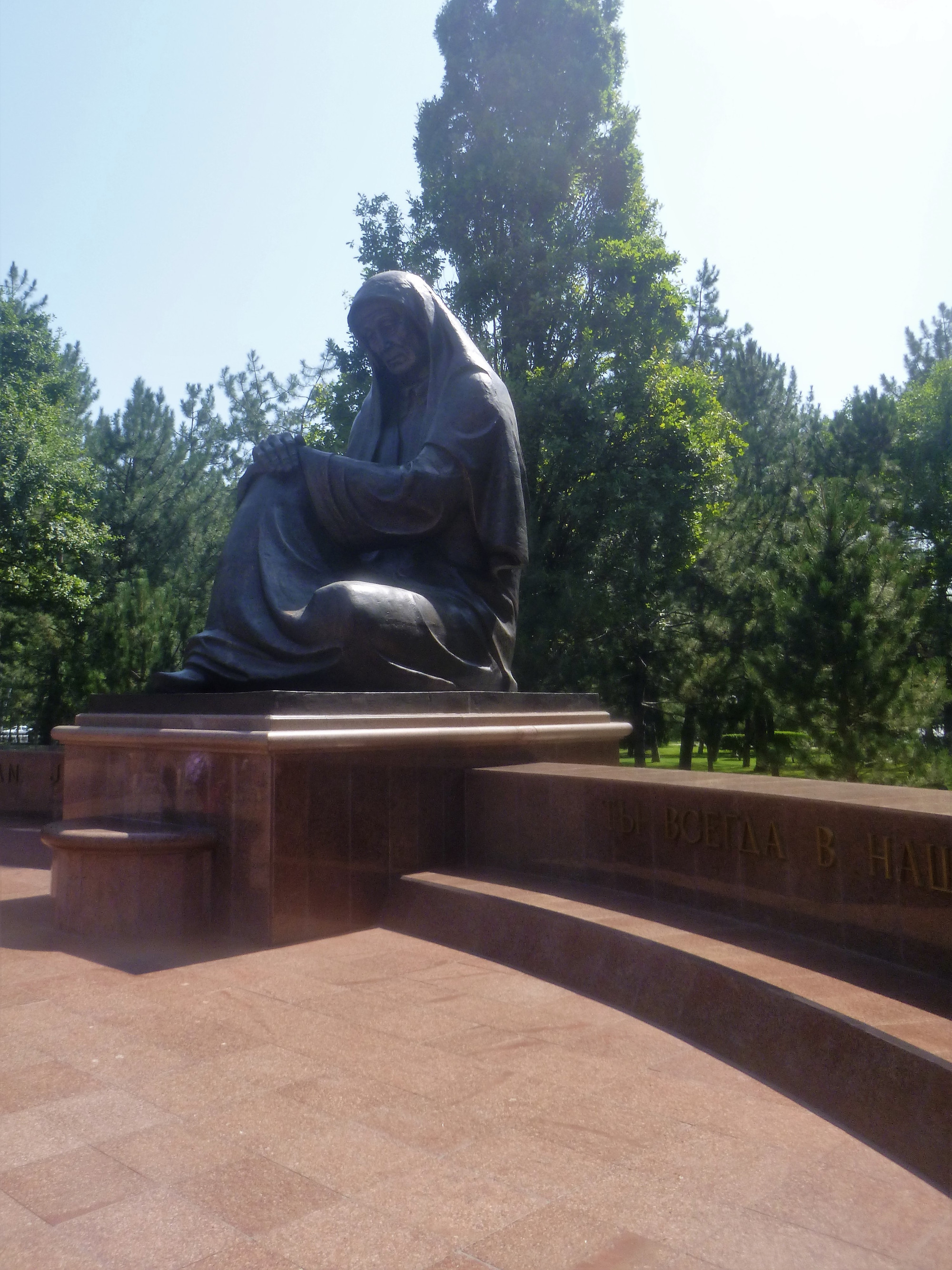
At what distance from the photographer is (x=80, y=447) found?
22156mm

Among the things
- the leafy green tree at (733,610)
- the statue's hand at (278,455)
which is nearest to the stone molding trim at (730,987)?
the statue's hand at (278,455)

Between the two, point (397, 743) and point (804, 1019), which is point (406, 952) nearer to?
point (397, 743)

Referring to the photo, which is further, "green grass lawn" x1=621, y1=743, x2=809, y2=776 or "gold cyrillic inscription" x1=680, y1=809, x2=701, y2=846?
"green grass lawn" x1=621, y1=743, x2=809, y2=776

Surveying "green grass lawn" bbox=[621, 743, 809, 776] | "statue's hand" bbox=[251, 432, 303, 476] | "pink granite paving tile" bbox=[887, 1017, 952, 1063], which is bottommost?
"green grass lawn" bbox=[621, 743, 809, 776]

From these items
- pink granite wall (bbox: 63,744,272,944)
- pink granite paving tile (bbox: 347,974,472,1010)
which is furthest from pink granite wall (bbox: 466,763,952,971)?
pink granite wall (bbox: 63,744,272,944)

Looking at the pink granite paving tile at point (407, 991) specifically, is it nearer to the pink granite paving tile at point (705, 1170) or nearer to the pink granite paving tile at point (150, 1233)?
the pink granite paving tile at point (705, 1170)

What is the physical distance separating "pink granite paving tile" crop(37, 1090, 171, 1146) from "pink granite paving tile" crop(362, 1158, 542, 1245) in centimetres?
79

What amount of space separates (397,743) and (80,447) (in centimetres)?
1899

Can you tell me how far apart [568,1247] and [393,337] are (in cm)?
603

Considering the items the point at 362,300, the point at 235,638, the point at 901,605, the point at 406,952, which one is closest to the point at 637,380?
the point at 901,605

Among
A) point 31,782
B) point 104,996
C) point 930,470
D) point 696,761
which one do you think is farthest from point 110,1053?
point 696,761

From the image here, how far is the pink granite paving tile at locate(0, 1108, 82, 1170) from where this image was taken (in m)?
2.70

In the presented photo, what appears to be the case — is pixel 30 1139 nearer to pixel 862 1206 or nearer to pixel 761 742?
pixel 862 1206

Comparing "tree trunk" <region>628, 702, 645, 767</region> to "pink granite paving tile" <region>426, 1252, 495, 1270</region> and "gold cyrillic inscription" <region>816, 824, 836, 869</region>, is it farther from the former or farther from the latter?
"pink granite paving tile" <region>426, 1252, 495, 1270</region>
